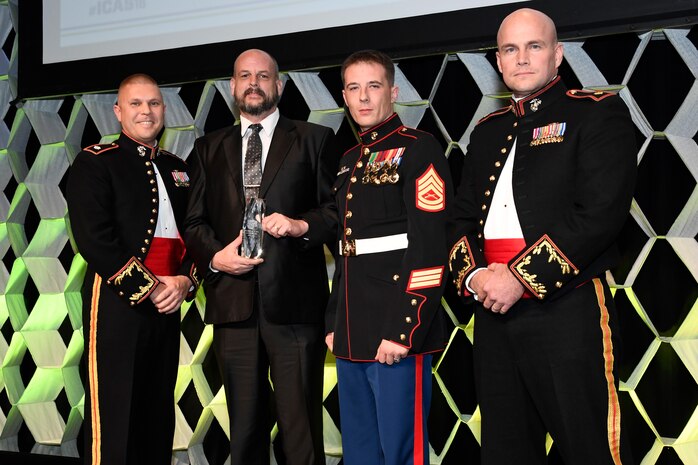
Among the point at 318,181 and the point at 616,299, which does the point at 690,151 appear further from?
the point at 318,181

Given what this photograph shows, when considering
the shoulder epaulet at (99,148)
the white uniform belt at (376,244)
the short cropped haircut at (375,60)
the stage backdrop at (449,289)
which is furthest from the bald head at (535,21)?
the shoulder epaulet at (99,148)

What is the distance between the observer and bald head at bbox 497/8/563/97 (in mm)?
Answer: 1829

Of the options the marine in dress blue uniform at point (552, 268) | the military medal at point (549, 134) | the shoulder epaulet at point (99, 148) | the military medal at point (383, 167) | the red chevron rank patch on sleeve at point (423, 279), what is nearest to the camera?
the marine in dress blue uniform at point (552, 268)

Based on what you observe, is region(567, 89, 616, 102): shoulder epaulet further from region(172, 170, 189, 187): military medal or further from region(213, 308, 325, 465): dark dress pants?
region(172, 170, 189, 187): military medal

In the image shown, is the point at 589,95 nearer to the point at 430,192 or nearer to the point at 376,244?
the point at 430,192

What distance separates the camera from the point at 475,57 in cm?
267

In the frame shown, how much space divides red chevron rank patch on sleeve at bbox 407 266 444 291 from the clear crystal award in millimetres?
516

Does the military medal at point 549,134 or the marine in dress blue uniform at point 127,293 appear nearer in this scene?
the military medal at point 549,134

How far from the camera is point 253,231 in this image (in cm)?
216

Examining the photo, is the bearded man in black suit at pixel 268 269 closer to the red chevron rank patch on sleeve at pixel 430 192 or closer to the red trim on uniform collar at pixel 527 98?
the red chevron rank patch on sleeve at pixel 430 192

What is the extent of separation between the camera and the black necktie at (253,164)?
2264 millimetres

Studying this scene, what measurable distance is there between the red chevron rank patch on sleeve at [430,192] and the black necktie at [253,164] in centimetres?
56

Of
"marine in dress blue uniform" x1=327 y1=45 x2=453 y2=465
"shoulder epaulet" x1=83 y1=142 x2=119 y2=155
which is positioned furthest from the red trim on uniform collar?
"shoulder epaulet" x1=83 y1=142 x2=119 y2=155

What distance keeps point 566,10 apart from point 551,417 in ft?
4.71
